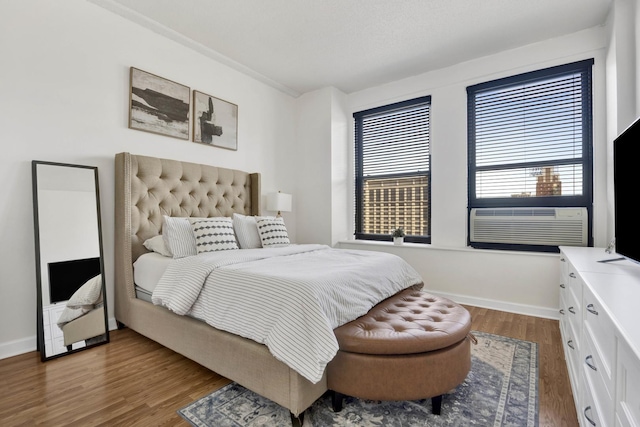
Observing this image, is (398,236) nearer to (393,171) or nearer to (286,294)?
(393,171)

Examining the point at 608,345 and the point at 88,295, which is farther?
the point at 88,295

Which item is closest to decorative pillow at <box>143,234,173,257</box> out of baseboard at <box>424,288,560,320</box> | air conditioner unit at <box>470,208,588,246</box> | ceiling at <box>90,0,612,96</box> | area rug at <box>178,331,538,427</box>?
area rug at <box>178,331,538,427</box>

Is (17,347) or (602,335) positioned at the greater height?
(602,335)

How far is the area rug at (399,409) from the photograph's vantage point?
148cm

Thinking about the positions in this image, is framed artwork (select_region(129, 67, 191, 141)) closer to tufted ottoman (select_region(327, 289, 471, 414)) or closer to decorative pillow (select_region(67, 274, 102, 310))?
decorative pillow (select_region(67, 274, 102, 310))

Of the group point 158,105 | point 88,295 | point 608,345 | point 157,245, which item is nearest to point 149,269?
point 157,245

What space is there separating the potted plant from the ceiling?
1958mm

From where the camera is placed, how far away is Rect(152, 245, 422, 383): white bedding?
4.66 ft

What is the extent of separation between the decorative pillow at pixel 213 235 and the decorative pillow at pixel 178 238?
5cm

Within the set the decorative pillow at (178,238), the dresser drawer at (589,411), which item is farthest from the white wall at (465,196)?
the decorative pillow at (178,238)

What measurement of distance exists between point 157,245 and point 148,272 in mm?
281

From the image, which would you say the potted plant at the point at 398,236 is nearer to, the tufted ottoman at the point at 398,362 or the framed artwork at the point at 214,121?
the framed artwork at the point at 214,121

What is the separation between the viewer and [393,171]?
13.8ft

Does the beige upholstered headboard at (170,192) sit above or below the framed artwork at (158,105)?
below
